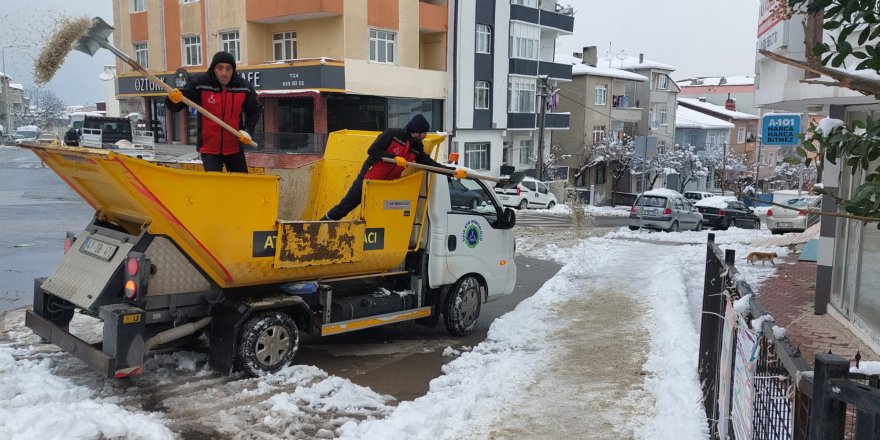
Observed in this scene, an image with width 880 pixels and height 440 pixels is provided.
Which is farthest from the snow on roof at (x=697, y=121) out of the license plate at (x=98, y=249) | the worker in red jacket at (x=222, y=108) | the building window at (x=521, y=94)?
the license plate at (x=98, y=249)

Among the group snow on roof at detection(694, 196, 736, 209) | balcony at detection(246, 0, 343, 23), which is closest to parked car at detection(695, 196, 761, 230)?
snow on roof at detection(694, 196, 736, 209)

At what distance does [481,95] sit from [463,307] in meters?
32.6

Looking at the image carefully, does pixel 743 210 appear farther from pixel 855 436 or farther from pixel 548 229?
pixel 855 436

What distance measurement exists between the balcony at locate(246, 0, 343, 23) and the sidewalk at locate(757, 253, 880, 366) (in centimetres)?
2273

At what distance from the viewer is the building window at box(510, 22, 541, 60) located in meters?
42.2

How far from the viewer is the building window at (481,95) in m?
39.6

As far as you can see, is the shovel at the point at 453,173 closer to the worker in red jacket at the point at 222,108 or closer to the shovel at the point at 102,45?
the worker in red jacket at the point at 222,108

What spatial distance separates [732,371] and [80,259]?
5.71m

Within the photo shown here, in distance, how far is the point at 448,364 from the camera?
23.9 ft

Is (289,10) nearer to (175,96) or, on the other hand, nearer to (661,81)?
(175,96)

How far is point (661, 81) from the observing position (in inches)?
2357

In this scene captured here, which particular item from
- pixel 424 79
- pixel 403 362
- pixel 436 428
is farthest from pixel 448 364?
pixel 424 79

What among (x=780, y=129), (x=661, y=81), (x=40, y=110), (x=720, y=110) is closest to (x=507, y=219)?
(x=780, y=129)

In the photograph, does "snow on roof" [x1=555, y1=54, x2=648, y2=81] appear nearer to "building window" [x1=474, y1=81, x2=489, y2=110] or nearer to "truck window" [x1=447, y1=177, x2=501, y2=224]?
"building window" [x1=474, y1=81, x2=489, y2=110]
